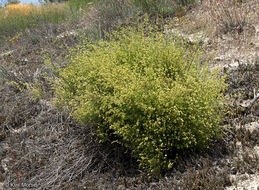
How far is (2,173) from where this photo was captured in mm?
3742

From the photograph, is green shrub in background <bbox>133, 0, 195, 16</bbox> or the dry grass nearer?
the dry grass

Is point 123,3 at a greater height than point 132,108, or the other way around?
point 123,3

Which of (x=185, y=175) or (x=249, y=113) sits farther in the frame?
(x=249, y=113)

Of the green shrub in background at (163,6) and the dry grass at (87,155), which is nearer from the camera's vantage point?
the dry grass at (87,155)

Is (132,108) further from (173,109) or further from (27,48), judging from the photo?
(27,48)

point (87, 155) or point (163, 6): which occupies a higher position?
point (163, 6)

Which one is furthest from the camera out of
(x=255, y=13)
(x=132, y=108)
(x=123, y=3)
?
(x=123, y=3)

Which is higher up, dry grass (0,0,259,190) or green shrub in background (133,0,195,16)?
green shrub in background (133,0,195,16)

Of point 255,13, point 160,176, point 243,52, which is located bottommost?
point 160,176

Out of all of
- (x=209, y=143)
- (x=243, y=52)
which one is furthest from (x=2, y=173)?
(x=243, y=52)

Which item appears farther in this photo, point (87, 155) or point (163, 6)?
point (163, 6)

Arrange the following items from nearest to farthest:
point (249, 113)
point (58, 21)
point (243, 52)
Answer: point (249, 113) < point (243, 52) < point (58, 21)

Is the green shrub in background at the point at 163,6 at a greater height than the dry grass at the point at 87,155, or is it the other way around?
the green shrub in background at the point at 163,6

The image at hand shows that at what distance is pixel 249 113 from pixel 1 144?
392 centimetres
